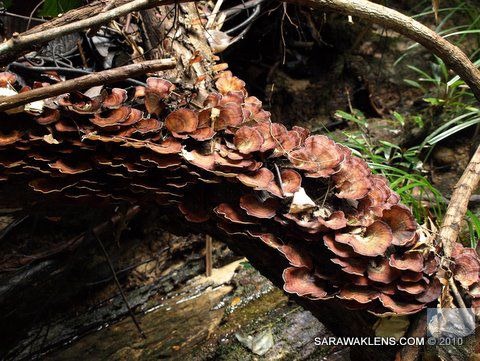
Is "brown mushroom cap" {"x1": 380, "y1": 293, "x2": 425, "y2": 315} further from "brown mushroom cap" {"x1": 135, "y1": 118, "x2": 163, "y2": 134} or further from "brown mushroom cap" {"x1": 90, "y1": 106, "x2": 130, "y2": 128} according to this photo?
"brown mushroom cap" {"x1": 90, "y1": 106, "x2": 130, "y2": 128}

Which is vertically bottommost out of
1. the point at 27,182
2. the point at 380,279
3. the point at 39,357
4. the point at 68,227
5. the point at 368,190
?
the point at 39,357

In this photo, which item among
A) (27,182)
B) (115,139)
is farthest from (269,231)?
(27,182)

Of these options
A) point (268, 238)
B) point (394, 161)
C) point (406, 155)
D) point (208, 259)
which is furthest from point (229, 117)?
point (394, 161)

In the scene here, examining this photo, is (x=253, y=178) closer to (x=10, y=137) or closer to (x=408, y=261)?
(x=408, y=261)

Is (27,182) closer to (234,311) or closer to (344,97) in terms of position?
(234,311)

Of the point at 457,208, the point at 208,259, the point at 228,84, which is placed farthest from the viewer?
the point at 208,259

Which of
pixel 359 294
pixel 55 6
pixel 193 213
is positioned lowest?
pixel 359 294

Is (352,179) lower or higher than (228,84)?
lower
